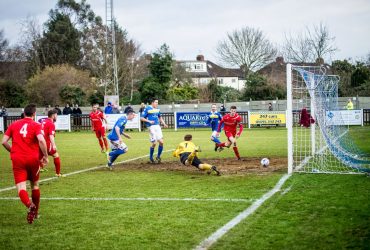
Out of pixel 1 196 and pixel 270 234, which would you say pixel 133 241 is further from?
pixel 1 196

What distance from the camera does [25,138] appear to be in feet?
23.8

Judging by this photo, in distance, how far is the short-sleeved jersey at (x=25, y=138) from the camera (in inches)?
285

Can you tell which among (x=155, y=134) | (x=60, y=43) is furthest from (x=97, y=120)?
(x=60, y=43)

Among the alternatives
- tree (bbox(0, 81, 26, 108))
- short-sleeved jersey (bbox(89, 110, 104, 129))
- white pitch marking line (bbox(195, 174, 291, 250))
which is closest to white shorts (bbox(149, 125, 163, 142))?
short-sleeved jersey (bbox(89, 110, 104, 129))

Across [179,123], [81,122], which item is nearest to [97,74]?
[81,122]

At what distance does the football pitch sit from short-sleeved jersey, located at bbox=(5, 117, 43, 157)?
116cm

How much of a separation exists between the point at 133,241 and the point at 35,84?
5387 centimetres

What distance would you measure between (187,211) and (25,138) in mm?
3010

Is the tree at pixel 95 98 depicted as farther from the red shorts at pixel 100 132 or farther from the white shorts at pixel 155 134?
the white shorts at pixel 155 134

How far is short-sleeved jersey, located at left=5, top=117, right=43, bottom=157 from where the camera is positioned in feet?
23.7

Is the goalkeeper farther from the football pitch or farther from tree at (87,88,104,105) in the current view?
tree at (87,88,104,105)

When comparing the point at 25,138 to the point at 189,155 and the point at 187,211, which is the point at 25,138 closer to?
the point at 187,211

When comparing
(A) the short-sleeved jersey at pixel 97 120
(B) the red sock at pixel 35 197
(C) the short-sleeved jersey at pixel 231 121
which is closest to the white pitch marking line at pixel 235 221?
(B) the red sock at pixel 35 197

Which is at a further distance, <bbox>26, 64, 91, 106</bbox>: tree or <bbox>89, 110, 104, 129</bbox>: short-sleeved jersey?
<bbox>26, 64, 91, 106</bbox>: tree
